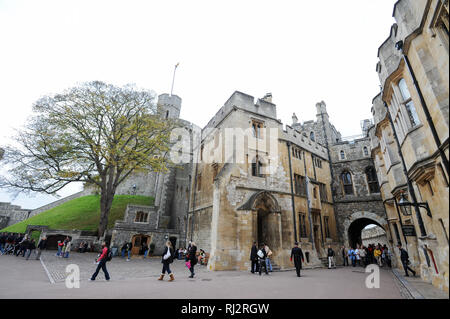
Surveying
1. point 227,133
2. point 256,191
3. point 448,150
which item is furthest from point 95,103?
point 448,150

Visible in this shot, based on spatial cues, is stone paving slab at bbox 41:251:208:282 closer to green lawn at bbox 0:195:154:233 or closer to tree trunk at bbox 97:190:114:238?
tree trunk at bbox 97:190:114:238

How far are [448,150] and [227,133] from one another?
39.7 feet

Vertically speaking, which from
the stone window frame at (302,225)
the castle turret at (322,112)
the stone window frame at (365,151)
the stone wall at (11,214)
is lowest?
the stone window frame at (302,225)

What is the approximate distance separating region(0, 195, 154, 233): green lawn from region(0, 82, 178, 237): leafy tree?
777cm

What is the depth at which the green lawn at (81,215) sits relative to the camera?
80.7 ft

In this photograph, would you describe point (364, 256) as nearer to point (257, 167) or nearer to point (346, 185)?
point (346, 185)

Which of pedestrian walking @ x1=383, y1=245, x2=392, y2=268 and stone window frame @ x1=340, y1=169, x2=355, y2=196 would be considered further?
stone window frame @ x1=340, y1=169, x2=355, y2=196

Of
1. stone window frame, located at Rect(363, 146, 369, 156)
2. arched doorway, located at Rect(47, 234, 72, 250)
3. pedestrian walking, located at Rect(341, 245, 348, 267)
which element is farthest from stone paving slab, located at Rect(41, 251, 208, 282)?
stone window frame, located at Rect(363, 146, 369, 156)

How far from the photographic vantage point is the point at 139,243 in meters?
20.6

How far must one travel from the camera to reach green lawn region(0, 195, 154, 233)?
24594mm

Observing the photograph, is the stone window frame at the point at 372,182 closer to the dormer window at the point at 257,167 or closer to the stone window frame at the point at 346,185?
the stone window frame at the point at 346,185

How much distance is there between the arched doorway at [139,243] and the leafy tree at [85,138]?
3.08 metres

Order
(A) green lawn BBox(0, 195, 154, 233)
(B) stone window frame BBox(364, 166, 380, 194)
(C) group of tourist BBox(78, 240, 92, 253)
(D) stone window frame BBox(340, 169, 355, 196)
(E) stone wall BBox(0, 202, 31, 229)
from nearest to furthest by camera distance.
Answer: (C) group of tourist BBox(78, 240, 92, 253) < (B) stone window frame BBox(364, 166, 380, 194) < (D) stone window frame BBox(340, 169, 355, 196) < (A) green lawn BBox(0, 195, 154, 233) < (E) stone wall BBox(0, 202, 31, 229)

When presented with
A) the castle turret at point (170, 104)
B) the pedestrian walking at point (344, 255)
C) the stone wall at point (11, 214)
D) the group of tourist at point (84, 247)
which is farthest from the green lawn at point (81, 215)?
the pedestrian walking at point (344, 255)
